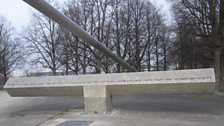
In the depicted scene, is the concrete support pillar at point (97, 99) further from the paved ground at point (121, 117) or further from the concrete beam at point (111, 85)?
the paved ground at point (121, 117)

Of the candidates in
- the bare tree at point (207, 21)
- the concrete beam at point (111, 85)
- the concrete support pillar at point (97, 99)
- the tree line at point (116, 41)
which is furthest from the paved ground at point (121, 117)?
the tree line at point (116, 41)

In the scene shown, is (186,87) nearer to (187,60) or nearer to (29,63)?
(187,60)

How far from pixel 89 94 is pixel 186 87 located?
3771 millimetres

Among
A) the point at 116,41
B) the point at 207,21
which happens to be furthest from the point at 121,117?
the point at 116,41

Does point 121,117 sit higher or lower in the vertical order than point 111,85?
lower

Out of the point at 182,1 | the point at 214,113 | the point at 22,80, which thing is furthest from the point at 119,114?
the point at 182,1

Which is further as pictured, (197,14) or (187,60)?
(187,60)

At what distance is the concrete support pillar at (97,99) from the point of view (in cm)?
1205

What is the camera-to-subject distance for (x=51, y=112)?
12.9 metres

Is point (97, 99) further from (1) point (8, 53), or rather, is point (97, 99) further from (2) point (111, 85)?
(1) point (8, 53)

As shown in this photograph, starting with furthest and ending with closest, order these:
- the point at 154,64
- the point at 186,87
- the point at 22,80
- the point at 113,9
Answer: the point at 154,64
the point at 113,9
the point at 22,80
the point at 186,87

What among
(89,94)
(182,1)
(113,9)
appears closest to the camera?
(89,94)

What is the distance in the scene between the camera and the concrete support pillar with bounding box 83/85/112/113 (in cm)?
1205

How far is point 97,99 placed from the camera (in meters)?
12.1
